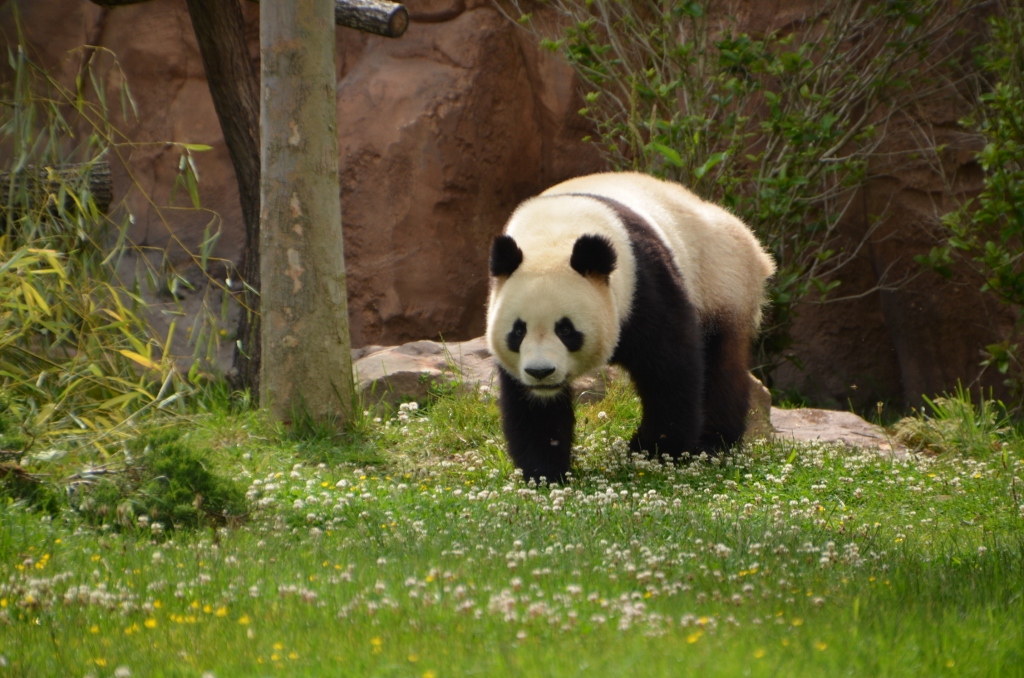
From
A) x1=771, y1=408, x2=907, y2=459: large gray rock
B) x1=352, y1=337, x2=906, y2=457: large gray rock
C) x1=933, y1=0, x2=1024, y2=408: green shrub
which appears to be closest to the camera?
x1=771, y1=408, x2=907, y2=459: large gray rock

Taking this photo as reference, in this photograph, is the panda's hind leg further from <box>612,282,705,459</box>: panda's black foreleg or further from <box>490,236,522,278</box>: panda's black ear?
<box>490,236,522,278</box>: panda's black ear

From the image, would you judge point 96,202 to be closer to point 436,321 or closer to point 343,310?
point 343,310

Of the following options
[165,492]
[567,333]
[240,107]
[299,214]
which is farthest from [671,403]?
[240,107]

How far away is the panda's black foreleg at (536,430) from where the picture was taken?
19.4 ft

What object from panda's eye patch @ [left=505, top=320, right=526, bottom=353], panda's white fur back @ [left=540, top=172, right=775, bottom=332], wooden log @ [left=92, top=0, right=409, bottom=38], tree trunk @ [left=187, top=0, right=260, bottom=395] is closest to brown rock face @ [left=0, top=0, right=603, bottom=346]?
tree trunk @ [left=187, top=0, right=260, bottom=395]

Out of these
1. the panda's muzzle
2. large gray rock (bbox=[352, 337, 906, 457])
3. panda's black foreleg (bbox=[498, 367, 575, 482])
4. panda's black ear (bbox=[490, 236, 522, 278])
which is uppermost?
panda's black ear (bbox=[490, 236, 522, 278])

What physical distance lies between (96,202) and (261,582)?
4.23 metres

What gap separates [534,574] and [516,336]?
2068 millimetres

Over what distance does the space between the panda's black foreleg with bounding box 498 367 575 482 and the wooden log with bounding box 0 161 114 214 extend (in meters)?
3.00

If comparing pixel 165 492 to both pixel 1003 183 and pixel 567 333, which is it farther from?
pixel 1003 183

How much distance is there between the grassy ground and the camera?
9.69 feet

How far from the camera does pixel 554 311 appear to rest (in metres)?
5.52

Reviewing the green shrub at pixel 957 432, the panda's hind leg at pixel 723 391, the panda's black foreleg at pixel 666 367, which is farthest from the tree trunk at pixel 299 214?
the green shrub at pixel 957 432

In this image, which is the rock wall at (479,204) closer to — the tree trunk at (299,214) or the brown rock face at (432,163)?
the brown rock face at (432,163)
